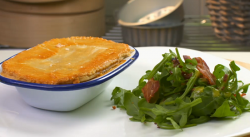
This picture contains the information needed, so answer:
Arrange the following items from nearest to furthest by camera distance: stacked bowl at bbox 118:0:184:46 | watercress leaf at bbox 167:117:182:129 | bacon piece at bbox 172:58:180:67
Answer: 1. watercress leaf at bbox 167:117:182:129
2. bacon piece at bbox 172:58:180:67
3. stacked bowl at bbox 118:0:184:46

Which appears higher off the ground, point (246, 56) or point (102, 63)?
point (102, 63)

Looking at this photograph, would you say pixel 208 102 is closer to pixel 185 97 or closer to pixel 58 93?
pixel 185 97

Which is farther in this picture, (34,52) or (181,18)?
(181,18)

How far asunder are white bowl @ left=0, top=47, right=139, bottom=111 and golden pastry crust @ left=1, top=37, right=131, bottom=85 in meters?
0.01

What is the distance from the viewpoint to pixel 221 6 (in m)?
1.69

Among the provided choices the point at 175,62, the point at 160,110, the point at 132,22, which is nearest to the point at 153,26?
the point at 132,22

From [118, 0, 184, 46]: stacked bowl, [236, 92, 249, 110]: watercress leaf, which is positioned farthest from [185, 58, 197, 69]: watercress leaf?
[118, 0, 184, 46]: stacked bowl

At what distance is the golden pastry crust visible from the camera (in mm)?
562

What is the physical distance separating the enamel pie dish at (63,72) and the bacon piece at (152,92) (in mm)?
71

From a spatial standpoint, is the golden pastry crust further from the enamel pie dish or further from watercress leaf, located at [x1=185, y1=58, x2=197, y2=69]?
watercress leaf, located at [x1=185, y1=58, x2=197, y2=69]

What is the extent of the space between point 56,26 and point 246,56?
102 centimetres

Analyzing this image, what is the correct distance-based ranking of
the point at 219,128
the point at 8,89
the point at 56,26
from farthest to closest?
the point at 56,26 < the point at 8,89 < the point at 219,128

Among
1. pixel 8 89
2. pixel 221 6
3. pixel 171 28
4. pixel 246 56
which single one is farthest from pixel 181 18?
pixel 8 89

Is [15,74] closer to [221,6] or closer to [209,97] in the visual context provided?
[209,97]
